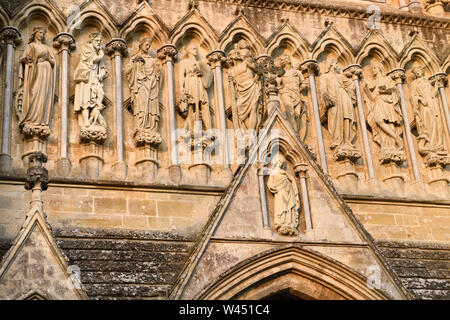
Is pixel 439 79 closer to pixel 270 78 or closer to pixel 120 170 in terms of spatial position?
pixel 270 78

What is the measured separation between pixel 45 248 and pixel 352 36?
24.9 ft

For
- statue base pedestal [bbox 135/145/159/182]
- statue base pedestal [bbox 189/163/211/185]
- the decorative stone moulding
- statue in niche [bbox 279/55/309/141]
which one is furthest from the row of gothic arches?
statue base pedestal [bbox 189/163/211/185]

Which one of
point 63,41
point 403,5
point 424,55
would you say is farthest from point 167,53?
point 403,5

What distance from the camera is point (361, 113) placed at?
14672mm

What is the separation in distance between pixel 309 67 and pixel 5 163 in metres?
5.42

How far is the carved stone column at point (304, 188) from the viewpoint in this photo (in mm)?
12055

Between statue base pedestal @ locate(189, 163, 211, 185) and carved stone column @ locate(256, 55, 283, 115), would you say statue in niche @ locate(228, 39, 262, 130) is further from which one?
statue base pedestal @ locate(189, 163, 211, 185)

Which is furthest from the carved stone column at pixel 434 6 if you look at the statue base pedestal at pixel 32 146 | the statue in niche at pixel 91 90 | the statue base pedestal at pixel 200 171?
the statue base pedestal at pixel 32 146

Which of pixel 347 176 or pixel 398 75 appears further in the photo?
pixel 398 75

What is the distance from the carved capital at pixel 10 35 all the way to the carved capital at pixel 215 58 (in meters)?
3.09

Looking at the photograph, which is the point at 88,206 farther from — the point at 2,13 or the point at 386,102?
the point at 386,102

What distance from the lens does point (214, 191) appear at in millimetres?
13117

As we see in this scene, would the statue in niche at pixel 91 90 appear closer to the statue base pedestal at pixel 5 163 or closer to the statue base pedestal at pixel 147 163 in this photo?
the statue base pedestal at pixel 147 163
